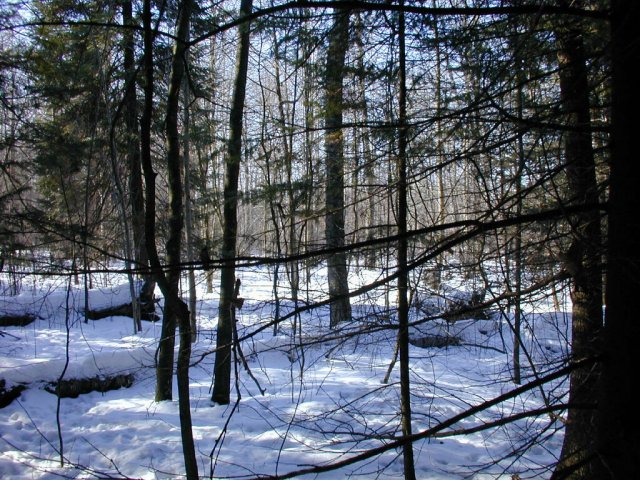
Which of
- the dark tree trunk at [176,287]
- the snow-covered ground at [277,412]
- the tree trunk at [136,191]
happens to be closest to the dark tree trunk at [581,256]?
the snow-covered ground at [277,412]

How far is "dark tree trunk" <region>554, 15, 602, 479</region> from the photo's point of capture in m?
1.95

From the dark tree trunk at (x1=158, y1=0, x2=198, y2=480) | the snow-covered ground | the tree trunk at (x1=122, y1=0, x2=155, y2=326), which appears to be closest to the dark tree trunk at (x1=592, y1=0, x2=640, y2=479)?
the snow-covered ground

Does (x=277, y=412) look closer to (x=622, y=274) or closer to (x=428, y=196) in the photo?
(x=428, y=196)

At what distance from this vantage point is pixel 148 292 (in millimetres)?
13977

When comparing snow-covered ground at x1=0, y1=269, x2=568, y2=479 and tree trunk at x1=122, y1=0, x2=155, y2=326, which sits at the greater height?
tree trunk at x1=122, y1=0, x2=155, y2=326

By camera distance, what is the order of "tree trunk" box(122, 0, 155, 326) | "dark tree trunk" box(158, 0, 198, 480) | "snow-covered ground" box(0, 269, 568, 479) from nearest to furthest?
"dark tree trunk" box(158, 0, 198, 480) < "snow-covered ground" box(0, 269, 568, 479) < "tree trunk" box(122, 0, 155, 326)

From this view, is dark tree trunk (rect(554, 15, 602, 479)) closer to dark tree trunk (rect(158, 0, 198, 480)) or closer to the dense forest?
the dense forest

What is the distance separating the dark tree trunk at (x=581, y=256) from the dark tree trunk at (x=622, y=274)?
86 millimetres

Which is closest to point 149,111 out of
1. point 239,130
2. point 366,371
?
point 239,130

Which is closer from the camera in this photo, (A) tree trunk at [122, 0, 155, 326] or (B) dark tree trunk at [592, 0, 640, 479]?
(B) dark tree trunk at [592, 0, 640, 479]

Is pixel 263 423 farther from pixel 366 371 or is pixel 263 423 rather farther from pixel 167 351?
pixel 366 371

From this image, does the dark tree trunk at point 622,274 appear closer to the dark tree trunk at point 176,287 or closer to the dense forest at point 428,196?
the dense forest at point 428,196

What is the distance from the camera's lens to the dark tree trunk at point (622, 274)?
157 cm

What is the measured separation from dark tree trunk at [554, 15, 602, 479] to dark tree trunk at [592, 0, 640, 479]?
0.09 m
